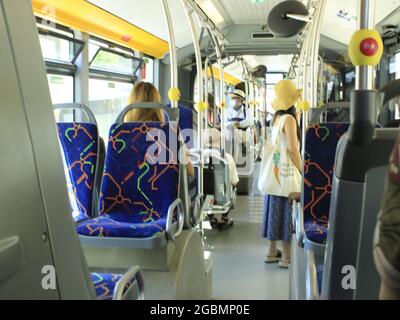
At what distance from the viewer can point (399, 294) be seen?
60 cm

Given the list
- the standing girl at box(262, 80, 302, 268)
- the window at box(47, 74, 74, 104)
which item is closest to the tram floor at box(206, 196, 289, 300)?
the standing girl at box(262, 80, 302, 268)

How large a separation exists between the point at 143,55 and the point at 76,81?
247 cm

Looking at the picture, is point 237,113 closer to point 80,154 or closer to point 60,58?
point 60,58

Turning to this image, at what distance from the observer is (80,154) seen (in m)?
3.07

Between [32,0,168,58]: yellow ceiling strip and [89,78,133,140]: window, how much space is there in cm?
54

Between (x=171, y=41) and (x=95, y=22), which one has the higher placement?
(x=95, y=22)

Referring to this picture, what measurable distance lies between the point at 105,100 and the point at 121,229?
337cm

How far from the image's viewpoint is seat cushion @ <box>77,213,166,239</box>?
253 centimetres

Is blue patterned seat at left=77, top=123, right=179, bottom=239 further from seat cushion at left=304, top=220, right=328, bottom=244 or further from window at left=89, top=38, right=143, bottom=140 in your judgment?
window at left=89, top=38, right=143, bottom=140

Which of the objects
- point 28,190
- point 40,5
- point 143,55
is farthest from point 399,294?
point 143,55

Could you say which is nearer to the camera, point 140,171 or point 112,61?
point 140,171

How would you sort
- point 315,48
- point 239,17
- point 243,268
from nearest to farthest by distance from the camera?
point 315,48 → point 243,268 → point 239,17

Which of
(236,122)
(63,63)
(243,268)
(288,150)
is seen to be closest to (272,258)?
(243,268)
